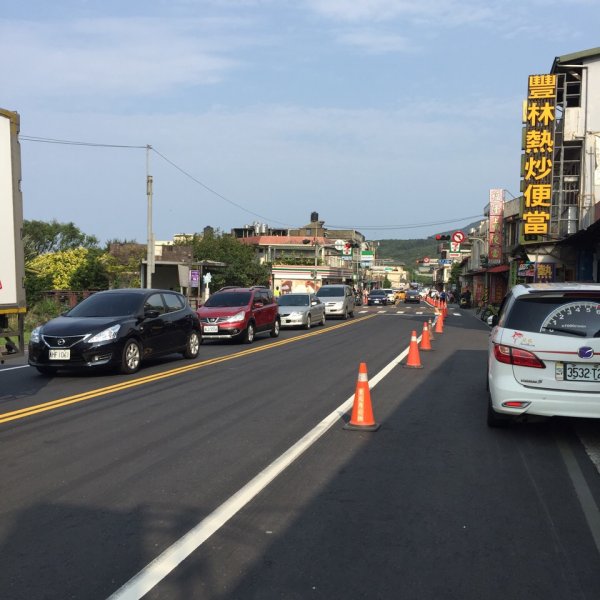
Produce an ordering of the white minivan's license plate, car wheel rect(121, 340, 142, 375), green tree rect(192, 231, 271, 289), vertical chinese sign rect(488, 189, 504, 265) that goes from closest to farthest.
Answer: the white minivan's license plate → car wheel rect(121, 340, 142, 375) → vertical chinese sign rect(488, 189, 504, 265) → green tree rect(192, 231, 271, 289)

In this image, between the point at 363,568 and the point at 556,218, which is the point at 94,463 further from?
the point at 556,218

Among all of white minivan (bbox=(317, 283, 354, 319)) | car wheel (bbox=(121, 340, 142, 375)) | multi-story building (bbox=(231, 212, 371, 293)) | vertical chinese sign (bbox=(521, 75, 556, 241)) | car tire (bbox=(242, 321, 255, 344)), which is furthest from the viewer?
multi-story building (bbox=(231, 212, 371, 293))

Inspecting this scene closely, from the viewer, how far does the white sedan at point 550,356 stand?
6.88 metres

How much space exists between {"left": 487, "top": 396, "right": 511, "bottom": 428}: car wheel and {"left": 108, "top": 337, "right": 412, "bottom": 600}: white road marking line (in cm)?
197

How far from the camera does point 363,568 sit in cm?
404

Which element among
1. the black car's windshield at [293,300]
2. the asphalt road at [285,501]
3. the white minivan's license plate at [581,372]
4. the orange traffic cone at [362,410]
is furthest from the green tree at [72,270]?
the white minivan's license plate at [581,372]

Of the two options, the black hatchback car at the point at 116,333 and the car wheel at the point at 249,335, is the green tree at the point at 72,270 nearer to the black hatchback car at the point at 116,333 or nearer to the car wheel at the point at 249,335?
the car wheel at the point at 249,335

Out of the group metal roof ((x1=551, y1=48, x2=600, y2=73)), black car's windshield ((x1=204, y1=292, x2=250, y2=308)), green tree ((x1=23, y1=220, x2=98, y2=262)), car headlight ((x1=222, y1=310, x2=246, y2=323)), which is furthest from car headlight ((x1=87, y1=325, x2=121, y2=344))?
green tree ((x1=23, y1=220, x2=98, y2=262))

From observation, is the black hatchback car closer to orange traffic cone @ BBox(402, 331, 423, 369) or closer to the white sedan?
orange traffic cone @ BBox(402, 331, 423, 369)

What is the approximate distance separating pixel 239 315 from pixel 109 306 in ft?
21.6

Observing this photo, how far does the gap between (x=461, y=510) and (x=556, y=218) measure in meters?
29.4

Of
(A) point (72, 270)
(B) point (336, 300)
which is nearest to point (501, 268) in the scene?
(B) point (336, 300)

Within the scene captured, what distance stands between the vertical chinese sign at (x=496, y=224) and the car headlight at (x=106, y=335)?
4375 cm

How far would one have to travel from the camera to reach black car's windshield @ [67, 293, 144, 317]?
43.0ft
